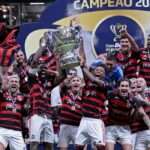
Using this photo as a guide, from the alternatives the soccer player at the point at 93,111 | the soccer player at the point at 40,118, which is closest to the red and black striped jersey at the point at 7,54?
the soccer player at the point at 40,118

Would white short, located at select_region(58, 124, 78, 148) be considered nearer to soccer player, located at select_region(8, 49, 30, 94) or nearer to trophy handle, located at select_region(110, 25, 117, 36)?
soccer player, located at select_region(8, 49, 30, 94)

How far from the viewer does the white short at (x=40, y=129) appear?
43.1ft

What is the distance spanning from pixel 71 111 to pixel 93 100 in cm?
59

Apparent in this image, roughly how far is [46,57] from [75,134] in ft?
5.05

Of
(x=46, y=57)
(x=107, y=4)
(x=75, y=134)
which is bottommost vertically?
(x=75, y=134)

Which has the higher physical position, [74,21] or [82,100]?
[74,21]

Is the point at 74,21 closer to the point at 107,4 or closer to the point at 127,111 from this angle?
the point at 107,4

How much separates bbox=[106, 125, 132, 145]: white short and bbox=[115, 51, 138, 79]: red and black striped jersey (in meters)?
1.07

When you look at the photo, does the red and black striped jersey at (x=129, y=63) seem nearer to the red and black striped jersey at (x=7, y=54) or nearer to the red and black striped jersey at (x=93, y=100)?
the red and black striped jersey at (x=93, y=100)

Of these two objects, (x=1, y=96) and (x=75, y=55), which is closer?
(x=1, y=96)

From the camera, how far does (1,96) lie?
40.4 feet

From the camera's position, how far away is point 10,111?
12.2 m

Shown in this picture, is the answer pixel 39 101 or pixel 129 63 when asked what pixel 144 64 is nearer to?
pixel 129 63

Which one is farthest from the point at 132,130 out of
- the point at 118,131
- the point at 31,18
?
the point at 31,18
